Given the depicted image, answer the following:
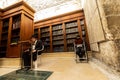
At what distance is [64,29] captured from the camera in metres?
4.16

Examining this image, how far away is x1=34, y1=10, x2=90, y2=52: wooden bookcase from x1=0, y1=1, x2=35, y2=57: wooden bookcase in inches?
51.7

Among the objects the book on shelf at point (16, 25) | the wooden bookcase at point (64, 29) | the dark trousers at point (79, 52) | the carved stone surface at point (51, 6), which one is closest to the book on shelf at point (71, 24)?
the wooden bookcase at point (64, 29)

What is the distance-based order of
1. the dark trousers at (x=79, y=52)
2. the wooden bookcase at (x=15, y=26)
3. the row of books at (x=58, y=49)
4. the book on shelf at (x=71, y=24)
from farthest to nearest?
the row of books at (x=58, y=49)
the book on shelf at (x=71, y=24)
the dark trousers at (x=79, y=52)
the wooden bookcase at (x=15, y=26)

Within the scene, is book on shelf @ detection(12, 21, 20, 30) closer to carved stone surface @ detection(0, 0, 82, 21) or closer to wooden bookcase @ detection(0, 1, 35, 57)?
wooden bookcase @ detection(0, 1, 35, 57)

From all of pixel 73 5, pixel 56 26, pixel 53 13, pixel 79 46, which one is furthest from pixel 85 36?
pixel 53 13

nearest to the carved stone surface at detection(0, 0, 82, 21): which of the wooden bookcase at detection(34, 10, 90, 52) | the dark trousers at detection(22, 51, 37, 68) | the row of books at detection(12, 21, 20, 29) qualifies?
the wooden bookcase at detection(34, 10, 90, 52)

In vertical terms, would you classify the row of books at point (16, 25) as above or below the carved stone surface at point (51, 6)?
below

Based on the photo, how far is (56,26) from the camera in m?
4.48

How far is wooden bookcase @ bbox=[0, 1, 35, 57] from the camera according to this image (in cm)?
282

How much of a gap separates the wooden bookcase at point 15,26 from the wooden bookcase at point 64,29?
131 centimetres

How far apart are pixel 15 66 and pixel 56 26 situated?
2690mm

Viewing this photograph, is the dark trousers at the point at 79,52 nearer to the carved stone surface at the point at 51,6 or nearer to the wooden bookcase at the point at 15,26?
the wooden bookcase at the point at 15,26

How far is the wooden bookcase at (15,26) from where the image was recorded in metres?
2.82

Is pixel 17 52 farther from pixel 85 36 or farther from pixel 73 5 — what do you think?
pixel 73 5
